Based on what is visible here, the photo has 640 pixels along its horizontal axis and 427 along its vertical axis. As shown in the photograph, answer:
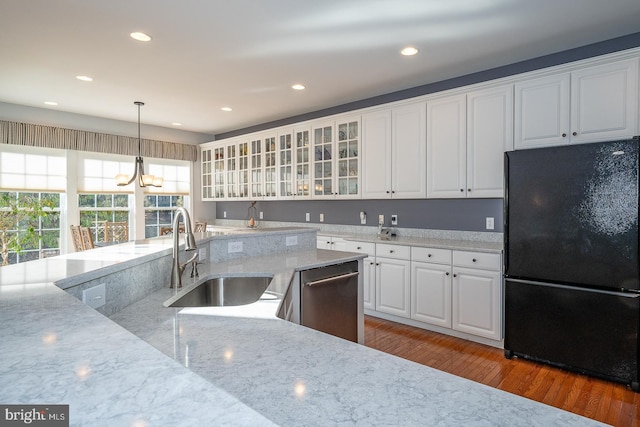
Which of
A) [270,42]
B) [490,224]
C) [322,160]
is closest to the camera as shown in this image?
[270,42]

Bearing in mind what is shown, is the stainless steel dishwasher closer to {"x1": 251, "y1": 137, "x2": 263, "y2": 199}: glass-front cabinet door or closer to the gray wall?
the gray wall

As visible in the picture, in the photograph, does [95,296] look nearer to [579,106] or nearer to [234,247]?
[234,247]

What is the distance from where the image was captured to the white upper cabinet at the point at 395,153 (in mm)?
3867

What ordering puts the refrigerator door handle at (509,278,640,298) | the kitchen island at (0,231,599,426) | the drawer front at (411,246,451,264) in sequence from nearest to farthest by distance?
the kitchen island at (0,231,599,426), the refrigerator door handle at (509,278,640,298), the drawer front at (411,246,451,264)

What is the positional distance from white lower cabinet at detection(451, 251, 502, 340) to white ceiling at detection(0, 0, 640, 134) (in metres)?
1.81

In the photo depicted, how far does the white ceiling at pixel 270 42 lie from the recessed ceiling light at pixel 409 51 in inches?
1.9

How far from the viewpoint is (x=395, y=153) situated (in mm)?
4051

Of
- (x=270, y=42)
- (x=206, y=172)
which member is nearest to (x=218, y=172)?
(x=206, y=172)

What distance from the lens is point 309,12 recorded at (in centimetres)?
254

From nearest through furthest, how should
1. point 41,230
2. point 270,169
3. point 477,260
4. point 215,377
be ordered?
1. point 215,377
2. point 477,260
3. point 41,230
4. point 270,169

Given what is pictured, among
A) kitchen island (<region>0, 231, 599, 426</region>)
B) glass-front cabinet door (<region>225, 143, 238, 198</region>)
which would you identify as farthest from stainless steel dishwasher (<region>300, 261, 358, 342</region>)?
glass-front cabinet door (<region>225, 143, 238, 198</region>)

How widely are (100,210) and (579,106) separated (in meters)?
6.00

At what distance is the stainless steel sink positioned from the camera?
2.03 m

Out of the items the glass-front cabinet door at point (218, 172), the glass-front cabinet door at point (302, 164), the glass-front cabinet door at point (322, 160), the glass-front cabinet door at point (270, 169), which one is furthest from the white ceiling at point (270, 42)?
the glass-front cabinet door at point (218, 172)
